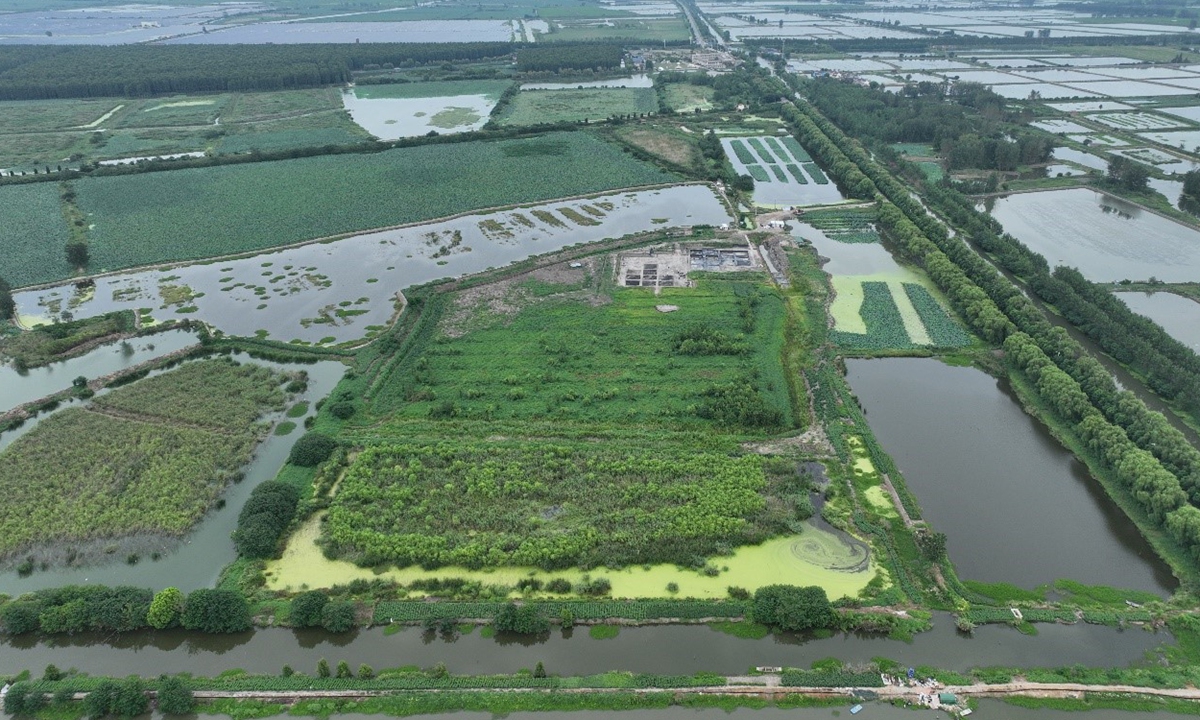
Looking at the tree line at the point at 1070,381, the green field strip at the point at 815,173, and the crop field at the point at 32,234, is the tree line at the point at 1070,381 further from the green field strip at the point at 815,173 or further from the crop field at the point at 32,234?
the crop field at the point at 32,234

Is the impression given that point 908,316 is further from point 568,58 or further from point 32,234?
point 568,58

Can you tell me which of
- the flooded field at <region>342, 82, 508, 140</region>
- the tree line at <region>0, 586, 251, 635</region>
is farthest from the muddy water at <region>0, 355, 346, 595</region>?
the flooded field at <region>342, 82, 508, 140</region>

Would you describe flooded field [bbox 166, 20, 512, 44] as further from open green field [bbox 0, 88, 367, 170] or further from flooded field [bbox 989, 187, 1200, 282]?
flooded field [bbox 989, 187, 1200, 282]

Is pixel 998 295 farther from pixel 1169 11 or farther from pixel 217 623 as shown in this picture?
pixel 1169 11

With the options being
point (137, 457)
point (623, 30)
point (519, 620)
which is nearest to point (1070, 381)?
point (519, 620)

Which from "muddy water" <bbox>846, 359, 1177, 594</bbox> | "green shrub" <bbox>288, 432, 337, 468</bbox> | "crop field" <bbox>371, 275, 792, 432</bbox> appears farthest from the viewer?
"crop field" <bbox>371, 275, 792, 432</bbox>

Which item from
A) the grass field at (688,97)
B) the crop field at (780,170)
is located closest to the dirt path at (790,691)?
the crop field at (780,170)
